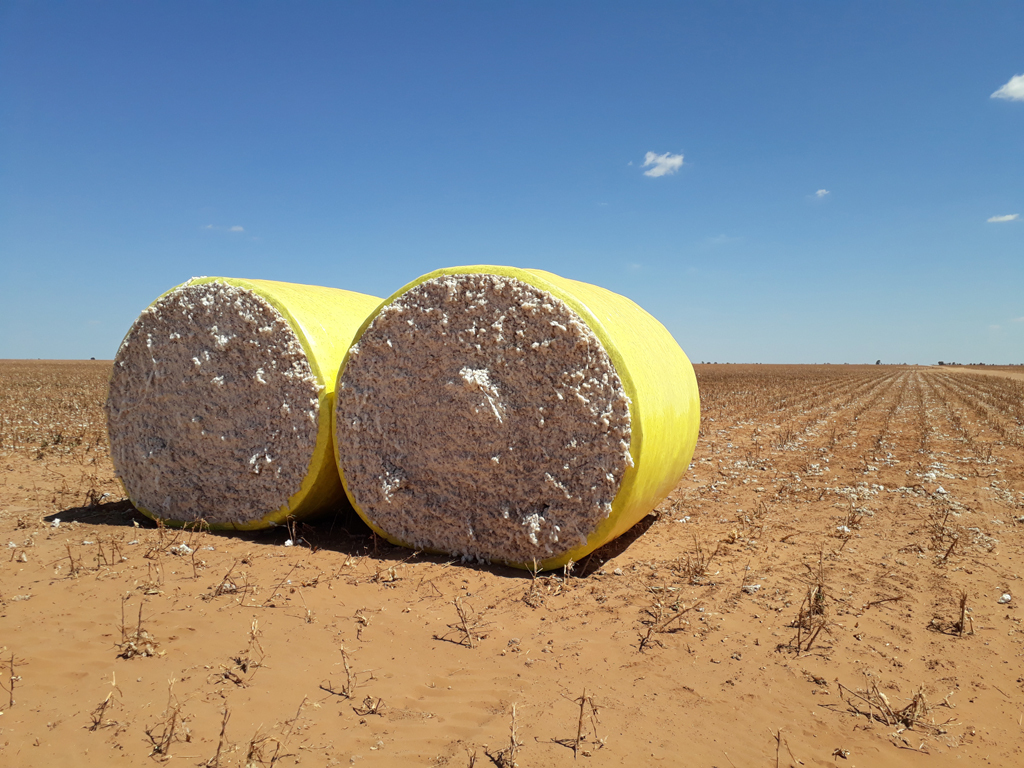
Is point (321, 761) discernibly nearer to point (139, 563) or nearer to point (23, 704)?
point (23, 704)

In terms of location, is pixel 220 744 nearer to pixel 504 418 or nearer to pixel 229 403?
pixel 504 418

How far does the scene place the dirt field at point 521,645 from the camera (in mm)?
2791

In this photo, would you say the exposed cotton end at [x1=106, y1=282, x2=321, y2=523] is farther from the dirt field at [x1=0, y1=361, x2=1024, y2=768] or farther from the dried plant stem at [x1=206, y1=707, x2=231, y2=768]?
the dried plant stem at [x1=206, y1=707, x2=231, y2=768]

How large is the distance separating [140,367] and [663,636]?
4.97 m

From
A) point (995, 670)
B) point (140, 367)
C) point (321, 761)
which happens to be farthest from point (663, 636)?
point (140, 367)

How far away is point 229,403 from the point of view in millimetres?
5328

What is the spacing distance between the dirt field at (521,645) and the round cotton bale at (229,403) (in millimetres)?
350

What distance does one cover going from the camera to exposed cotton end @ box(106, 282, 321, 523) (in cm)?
516

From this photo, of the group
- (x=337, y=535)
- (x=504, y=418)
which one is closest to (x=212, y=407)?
(x=337, y=535)

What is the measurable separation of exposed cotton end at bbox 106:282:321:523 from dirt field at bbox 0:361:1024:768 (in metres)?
0.41

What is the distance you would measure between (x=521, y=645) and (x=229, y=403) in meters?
3.30

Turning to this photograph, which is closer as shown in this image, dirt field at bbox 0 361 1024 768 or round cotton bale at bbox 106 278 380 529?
dirt field at bbox 0 361 1024 768

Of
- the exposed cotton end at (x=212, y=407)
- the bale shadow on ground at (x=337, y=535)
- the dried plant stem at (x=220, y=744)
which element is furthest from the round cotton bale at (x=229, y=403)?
the dried plant stem at (x=220, y=744)

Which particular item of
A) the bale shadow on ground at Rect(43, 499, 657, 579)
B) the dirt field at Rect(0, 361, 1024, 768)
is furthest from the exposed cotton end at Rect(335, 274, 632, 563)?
the dirt field at Rect(0, 361, 1024, 768)
